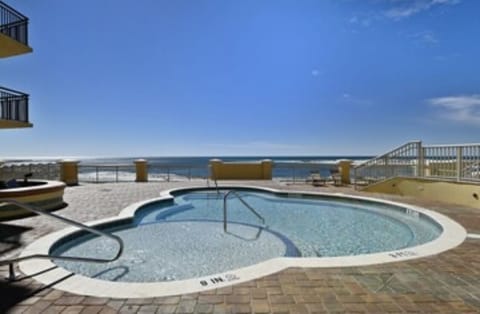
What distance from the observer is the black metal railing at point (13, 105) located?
406 inches

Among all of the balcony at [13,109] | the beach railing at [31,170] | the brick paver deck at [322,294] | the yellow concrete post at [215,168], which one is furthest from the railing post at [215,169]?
the brick paver deck at [322,294]

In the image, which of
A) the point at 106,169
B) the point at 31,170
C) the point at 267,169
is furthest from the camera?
the point at 106,169

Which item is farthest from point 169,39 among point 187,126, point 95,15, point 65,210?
point 187,126

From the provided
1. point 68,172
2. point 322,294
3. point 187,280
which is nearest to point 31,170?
point 68,172

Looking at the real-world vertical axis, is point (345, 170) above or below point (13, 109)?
below

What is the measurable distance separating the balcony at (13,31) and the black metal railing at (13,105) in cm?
132

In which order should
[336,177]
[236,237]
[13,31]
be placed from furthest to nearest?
[336,177] → [13,31] → [236,237]

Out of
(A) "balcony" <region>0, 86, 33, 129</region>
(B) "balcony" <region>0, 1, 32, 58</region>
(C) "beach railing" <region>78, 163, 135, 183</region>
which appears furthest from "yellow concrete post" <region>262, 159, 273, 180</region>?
(B) "balcony" <region>0, 1, 32, 58</region>

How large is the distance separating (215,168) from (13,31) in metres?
9.07

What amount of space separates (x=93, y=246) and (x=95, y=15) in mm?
8862

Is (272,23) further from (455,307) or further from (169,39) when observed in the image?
(455,307)

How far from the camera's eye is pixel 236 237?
5.86 meters

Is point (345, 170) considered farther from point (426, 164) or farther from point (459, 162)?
point (459, 162)

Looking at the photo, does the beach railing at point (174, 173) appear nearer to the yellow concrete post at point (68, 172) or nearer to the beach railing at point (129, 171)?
the beach railing at point (129, 171)
